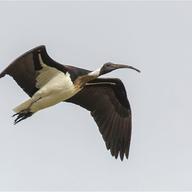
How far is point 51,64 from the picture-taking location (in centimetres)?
2267

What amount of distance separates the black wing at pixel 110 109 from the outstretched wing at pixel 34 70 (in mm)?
2225

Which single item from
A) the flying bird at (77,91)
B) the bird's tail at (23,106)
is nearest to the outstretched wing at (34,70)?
the flying bird at (77,91)

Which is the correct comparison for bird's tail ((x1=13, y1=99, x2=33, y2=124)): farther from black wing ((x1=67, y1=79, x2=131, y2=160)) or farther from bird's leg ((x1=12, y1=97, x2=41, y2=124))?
black wing ((x1=67, y1=79, x2=131, y2=160))

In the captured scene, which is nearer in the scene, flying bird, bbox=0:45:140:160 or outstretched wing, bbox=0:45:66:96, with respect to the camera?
outstretched wing, bbox=0:45:66:96

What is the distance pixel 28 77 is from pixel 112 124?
326cm

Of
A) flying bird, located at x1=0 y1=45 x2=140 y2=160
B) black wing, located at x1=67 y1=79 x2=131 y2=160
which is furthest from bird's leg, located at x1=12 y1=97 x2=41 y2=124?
black wing, located at x1=67 y1=79 x2=131 y2=160

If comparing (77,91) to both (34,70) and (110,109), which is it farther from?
(110,109)

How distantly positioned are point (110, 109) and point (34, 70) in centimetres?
326

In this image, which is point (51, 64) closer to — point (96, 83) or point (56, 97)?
point (56, 97)

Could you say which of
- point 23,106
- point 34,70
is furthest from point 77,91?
point 23,106

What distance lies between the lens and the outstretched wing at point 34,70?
22.2 m

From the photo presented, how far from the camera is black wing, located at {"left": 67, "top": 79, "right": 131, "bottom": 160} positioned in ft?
82.6

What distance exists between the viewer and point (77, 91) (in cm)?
2284

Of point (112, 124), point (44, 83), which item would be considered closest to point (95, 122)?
point (112, 124)
